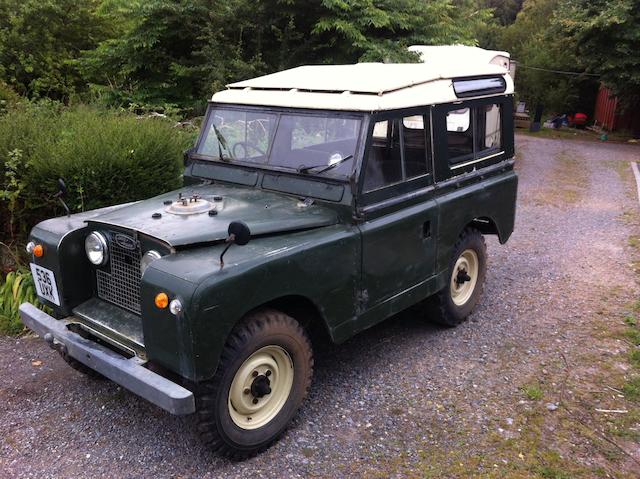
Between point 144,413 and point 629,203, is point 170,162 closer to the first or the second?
point 144,413

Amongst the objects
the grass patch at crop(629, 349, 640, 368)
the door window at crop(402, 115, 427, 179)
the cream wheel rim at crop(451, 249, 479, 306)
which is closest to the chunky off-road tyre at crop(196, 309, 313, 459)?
the door window at crop(402, 115, 427, 179)

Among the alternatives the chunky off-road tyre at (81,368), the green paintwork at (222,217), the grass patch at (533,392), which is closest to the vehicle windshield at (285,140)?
the green paintwork at (222,217)

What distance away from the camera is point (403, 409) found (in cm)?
384

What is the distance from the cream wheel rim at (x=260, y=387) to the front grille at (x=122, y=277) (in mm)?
804

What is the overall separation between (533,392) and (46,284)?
3.43m

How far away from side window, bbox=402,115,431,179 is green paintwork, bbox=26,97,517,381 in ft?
0.23

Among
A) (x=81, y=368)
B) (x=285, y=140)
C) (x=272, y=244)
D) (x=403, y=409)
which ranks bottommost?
(x=403, y=409)

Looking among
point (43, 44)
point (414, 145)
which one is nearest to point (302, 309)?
point (414, 145)

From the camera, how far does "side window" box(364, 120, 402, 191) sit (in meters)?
3.81

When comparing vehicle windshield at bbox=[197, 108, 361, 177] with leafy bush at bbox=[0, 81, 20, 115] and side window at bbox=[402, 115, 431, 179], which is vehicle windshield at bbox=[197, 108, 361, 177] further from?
leafy bush at bbox=[0, 81, 20, 115]

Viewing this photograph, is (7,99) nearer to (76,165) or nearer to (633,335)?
(76,165)

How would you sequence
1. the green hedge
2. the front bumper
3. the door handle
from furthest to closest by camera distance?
the green hedge, the door handle, the front bumper

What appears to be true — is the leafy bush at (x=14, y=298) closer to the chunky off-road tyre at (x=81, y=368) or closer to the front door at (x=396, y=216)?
the chunky off-road tyre at (x=81, y=368)

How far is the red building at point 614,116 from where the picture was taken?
2152 centimetres
